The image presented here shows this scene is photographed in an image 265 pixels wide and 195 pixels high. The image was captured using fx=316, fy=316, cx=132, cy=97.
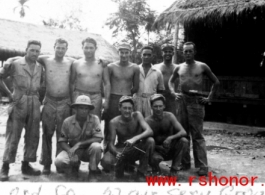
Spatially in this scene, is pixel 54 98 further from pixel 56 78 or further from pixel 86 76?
pixel 86 76

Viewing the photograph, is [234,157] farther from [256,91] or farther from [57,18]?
[57,18]

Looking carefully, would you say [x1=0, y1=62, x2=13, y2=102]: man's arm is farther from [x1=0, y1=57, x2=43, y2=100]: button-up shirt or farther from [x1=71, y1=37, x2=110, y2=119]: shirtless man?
[x1=71, y1=37, x2=110, y2=119]: shirtless man

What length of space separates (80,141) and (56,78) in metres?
1.00

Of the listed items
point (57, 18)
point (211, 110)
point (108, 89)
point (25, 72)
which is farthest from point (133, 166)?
point (57, 18)

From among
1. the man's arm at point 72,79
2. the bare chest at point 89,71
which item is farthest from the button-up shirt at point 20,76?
the bare chest at point 89,71

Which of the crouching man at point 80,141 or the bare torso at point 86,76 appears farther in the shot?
the bare torso at point 86,76

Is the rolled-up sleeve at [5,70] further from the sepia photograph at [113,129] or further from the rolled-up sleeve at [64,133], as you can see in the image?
the rolled-up sleeve at [64,133]

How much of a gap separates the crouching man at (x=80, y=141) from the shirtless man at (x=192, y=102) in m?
1.47

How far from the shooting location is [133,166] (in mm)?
4773

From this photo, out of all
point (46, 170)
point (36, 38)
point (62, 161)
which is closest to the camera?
point (62, 161)

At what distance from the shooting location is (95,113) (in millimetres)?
4770

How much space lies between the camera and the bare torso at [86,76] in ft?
15.5

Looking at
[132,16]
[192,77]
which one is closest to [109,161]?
[192,77]

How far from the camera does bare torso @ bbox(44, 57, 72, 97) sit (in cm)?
456
